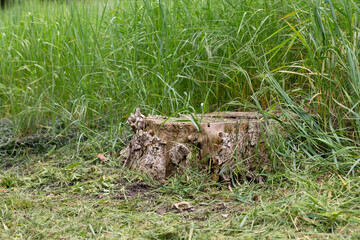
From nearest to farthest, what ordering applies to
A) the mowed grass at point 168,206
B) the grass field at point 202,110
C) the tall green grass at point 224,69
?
1. the mowed grass at point 168,206
2. the grass field at point 202,110
3. the tall green grass at point 224,69

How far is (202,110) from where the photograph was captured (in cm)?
247

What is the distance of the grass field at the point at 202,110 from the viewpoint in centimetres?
178

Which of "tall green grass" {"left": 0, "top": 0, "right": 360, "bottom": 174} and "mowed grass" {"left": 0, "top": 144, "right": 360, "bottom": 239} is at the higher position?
"tall green grass" {"left": 0, "top": 0, "right": 360, "bottom": 174}

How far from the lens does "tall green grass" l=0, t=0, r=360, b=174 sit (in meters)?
2.34

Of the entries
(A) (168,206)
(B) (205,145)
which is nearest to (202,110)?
(B) (205,145)

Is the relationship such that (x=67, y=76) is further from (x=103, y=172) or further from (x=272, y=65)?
(x=272, y=65)

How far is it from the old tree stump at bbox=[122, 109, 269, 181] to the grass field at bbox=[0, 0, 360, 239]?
3.7 inches

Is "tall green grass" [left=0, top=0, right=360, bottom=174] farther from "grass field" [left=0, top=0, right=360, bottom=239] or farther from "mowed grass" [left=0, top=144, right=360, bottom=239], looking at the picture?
"mowed grass" [left=0, top=144, right=360, bottom=239]

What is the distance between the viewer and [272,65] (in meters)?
2.92

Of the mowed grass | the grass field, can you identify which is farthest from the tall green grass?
the mowed grass

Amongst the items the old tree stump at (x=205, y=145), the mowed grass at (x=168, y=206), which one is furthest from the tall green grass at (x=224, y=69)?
the mowed grass at (x=168, y=206)

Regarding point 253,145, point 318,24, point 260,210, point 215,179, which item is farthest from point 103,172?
point 318,24

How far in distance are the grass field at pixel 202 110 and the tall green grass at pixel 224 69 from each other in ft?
0.05

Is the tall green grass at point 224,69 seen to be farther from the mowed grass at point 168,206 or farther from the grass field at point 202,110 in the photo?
the mowed grass at point 168,206
